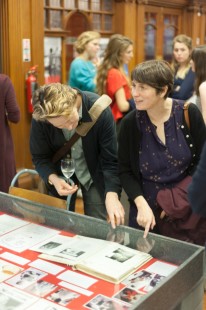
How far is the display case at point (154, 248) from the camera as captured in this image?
1580mm

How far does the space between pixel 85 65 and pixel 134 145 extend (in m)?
2.54

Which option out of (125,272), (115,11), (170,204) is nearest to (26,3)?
(115,11)

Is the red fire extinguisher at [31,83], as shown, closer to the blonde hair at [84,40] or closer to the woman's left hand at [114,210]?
the blonde hair at [84,40]

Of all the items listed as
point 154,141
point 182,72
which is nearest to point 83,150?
point 154,141

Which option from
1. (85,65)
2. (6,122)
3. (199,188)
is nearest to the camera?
(199,188)

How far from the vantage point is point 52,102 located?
214 centimetres

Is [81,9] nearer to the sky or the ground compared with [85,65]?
nearer to the sky

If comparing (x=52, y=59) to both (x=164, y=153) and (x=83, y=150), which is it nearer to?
(x=83, y=150)

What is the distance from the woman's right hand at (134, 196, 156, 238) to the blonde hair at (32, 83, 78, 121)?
0.59 meters

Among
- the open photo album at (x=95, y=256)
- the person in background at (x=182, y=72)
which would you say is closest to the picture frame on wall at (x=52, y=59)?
the person in background at (x=182, y=72)

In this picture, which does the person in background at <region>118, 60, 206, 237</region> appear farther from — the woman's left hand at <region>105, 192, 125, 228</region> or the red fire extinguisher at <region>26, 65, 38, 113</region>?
the red fire extinguisher at <region>26, 65, 38, 113</region>

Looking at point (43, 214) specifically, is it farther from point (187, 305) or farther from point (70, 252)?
point (187, 305)

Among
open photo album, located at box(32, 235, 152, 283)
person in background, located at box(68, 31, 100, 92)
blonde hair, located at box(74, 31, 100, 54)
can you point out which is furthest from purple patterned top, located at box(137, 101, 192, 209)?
blonde hair, located at box(74, 31, 100, 54)

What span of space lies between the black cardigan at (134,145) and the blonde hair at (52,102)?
1.11 feet
